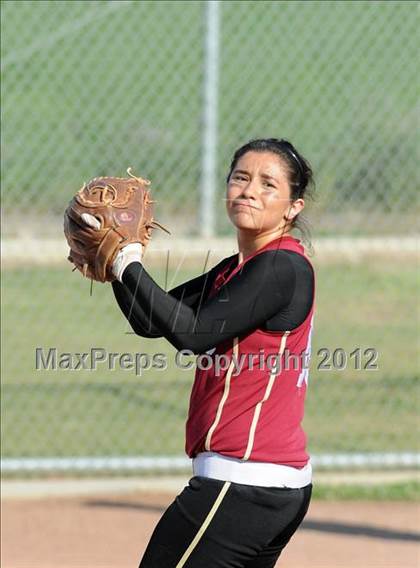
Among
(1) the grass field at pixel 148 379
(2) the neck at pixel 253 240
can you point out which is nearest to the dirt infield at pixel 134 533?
(1) the grass field at pixel 148 379

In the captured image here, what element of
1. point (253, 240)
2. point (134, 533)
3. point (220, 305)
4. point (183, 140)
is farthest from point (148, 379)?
point (220, 305)

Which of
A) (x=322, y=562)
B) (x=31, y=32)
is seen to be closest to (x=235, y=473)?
(x=322, y=562)

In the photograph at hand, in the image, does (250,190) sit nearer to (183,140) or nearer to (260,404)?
(260,404)

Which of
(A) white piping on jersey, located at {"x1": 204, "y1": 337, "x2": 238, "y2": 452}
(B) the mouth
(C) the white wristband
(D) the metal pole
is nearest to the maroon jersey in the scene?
(A) white piping on jersey, located at {"x1": 204, "y1": 337, "x2": 238, "y2": 452}

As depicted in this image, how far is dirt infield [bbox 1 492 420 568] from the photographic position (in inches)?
175

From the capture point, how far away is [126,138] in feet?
20.4

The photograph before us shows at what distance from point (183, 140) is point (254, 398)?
383 cm

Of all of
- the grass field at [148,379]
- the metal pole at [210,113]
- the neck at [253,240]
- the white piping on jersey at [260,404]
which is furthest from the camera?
the grass field at [148,379]

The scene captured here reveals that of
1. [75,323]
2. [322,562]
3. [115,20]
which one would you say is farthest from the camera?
[75,323]

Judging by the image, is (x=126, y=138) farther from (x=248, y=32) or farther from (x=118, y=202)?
(x=118, y=202)

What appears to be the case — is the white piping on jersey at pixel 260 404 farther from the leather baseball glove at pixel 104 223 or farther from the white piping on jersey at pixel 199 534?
the leather baseball glove at pixel 104 223

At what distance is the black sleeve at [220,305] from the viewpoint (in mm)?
2602

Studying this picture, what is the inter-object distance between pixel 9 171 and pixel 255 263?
3.39 m

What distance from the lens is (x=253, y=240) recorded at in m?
2.83
